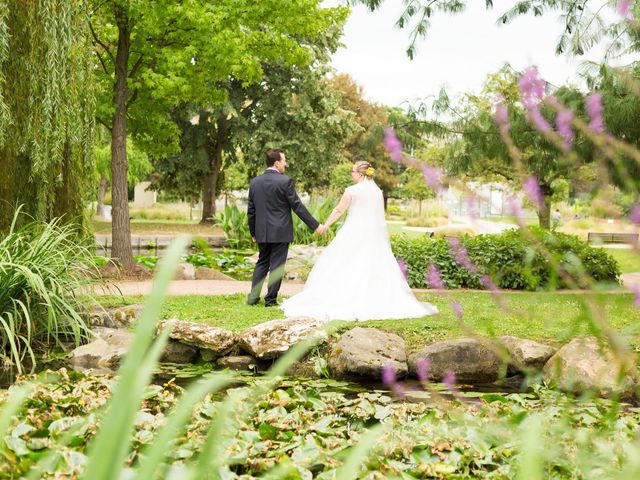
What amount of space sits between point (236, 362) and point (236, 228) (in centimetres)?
1293

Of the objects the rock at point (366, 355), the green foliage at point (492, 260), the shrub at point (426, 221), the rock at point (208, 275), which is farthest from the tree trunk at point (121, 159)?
the shrub at point (426, 221)

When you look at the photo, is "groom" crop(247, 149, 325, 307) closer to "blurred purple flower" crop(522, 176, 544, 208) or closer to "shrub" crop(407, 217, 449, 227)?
"blurred purple flower" crop(522, 176, 544, 208)

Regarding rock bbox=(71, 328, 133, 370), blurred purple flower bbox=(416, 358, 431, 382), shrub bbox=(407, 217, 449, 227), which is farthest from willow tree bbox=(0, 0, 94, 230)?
shrub bbox=(407, 217, 449, 227)

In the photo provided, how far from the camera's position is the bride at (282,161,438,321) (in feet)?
30.7

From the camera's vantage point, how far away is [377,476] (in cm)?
292

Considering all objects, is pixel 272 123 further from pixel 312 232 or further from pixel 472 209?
pixel 472 209

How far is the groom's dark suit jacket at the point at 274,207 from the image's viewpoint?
980 centimetres

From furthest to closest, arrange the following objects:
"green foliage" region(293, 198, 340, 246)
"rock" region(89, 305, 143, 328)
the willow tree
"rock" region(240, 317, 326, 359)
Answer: "green foliage" region(293, 198, 340, 246) → the willow tree → "rock" region(89, 305, 143, 328) → "rock" region(240, 317, 326, 359)

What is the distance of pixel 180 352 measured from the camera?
7.82m

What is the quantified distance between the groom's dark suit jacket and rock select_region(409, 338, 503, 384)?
307 cm

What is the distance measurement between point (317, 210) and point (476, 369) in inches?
473

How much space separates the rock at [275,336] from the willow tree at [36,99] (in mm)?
3404

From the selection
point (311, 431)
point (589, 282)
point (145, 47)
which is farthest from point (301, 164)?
point (589, 282)

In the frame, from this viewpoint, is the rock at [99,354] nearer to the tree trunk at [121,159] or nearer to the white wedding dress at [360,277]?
the white wedding dress at [360,277]
